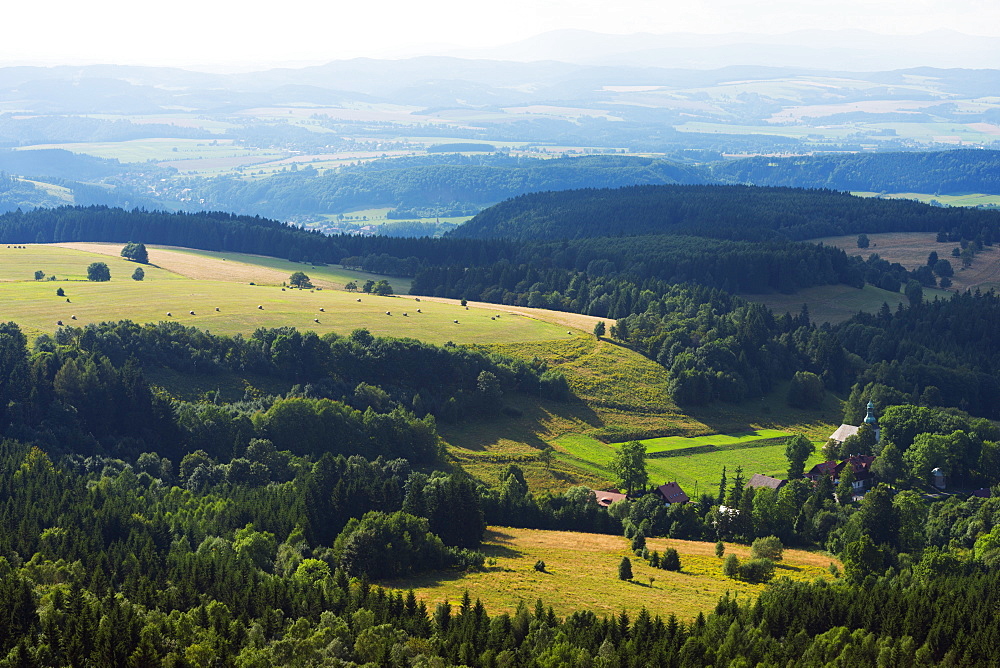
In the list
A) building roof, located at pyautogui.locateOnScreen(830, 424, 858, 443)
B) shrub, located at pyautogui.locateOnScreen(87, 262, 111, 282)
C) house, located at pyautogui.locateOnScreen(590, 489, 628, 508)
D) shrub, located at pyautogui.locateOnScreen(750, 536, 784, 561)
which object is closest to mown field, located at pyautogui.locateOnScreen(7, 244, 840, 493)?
building roof, located at pyautogui.locateOnScreen(830, 424, 858, 443)

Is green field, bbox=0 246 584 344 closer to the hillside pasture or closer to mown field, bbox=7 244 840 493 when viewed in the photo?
mown field, bbox=7 244 840 493

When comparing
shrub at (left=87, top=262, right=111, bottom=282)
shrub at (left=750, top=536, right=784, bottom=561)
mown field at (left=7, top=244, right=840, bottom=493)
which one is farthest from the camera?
shrub at (left=87, top=262, right=111, bottom=282)

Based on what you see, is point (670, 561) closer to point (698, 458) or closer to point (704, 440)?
point (698, 458)

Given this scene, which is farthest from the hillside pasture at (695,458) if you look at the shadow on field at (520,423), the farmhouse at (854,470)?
the shadow on field at (520,423)

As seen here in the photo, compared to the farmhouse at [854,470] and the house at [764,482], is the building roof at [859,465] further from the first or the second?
the house at [764,482]

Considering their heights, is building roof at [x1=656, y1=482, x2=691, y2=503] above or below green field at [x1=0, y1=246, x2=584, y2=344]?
below
